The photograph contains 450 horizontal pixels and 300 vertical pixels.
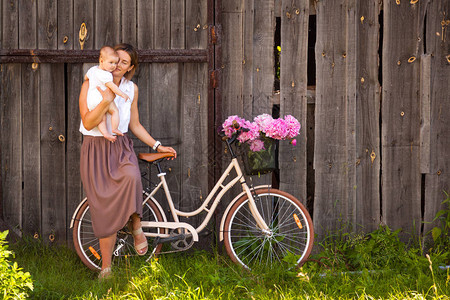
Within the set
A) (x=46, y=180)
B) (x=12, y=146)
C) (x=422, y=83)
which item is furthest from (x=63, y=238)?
(x=422, y=83)

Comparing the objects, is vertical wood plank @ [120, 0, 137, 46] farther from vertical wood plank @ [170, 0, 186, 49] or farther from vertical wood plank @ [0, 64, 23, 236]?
vertical wood plank @ [0, 64, 23, 236]

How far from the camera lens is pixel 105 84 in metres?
4.48

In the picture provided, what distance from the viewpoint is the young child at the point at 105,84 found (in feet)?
14.7

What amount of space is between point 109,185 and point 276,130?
149cm

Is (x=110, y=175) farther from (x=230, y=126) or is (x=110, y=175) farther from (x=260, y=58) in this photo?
(x=260, y=58)

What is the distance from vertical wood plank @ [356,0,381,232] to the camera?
536cm

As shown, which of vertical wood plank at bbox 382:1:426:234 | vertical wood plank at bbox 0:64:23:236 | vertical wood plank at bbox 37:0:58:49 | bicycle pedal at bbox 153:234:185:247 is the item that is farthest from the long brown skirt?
vertical wood plank at bbox 382:1:426:234

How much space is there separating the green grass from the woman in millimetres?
340

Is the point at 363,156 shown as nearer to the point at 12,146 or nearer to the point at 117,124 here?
the point at 117,124

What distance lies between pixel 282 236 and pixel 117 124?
6.13 ft

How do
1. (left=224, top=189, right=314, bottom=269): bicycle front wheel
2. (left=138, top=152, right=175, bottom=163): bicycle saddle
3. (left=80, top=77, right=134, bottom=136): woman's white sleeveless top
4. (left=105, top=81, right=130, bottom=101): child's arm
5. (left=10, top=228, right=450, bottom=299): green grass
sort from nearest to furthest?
(left=10, top=228, right=450, bottom=299): green grass, (left=105, top=81, right=130, bottom=101): child's arm, (left=80, top=77, right=134, bottom=136): woman's white sleeveless top, (left=138, top=152, right=175, bottom=163): bicycle saddle, (left=224, top=189, right=314, bottom=269): bicycle front wheel

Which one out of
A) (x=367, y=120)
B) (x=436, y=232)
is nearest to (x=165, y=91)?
(x=367, y=120)

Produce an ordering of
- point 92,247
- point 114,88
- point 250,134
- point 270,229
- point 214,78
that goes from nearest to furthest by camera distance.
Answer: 1. point 114,88
2. point 250,134
3. point 270,229
4. point 92,247
5. point 214,78

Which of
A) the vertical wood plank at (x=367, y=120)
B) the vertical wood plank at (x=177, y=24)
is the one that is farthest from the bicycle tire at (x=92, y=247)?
the vertical wood plank at (x=367, y=120)
